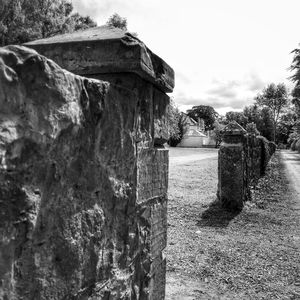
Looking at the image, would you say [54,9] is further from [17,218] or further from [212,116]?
[212,116]

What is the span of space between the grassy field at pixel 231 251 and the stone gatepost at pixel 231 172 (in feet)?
0.78

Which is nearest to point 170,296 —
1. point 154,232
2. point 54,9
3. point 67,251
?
point 154,232

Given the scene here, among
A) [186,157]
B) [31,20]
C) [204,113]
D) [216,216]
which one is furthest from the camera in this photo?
[204,113]

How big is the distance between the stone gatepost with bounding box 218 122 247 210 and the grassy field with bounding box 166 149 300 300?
0.78 ft

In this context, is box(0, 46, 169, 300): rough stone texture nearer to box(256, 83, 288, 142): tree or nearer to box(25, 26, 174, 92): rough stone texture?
box(25, 26, 174, 92): rough stone texture

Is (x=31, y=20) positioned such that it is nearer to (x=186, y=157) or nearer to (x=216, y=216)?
(x=186, y=157)

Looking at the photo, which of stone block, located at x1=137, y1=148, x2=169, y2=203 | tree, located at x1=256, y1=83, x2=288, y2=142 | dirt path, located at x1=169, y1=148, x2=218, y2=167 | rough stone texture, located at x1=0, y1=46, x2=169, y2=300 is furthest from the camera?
tree, located at x1=256, y1=83, x2=288, y2=142

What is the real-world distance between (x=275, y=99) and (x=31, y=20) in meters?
50.3

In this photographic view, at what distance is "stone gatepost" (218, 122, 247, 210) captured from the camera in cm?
717

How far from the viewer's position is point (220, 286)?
389cm

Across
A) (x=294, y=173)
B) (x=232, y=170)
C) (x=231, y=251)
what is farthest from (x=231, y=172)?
(x=294, y=173)

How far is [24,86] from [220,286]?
3.25 metres

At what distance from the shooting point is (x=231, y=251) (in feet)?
16.1

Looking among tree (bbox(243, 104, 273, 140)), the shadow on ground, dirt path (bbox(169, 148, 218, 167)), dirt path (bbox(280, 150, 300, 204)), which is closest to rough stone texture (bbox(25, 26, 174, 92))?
the shadow on ground
